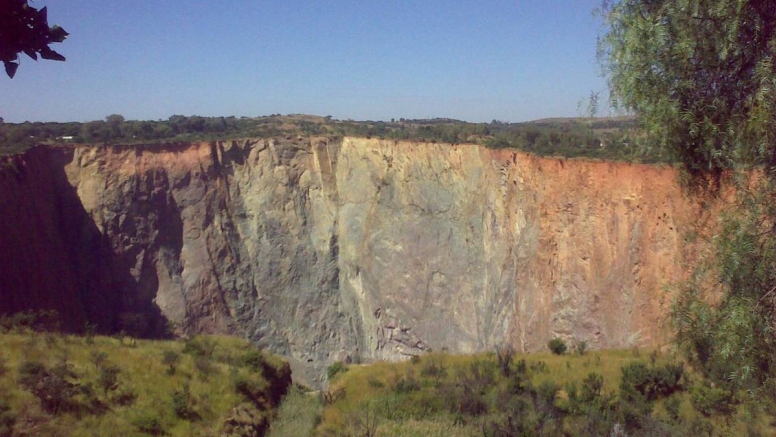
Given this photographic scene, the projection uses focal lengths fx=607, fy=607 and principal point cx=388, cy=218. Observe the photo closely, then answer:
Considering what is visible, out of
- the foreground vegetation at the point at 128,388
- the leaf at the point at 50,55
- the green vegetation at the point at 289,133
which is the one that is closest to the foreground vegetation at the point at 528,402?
the foreground vegetation at the point at 128,388

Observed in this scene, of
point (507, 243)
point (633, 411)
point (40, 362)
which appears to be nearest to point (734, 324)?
point (633, 411)

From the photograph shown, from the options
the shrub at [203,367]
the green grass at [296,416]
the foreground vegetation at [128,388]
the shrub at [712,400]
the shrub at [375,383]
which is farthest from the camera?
the shrub at [375,383]

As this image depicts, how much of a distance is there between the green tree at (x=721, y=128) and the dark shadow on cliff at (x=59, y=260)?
2258 cm

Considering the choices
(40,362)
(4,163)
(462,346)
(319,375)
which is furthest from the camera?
(319,375)

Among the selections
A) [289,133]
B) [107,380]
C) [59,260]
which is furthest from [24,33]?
[289,133]

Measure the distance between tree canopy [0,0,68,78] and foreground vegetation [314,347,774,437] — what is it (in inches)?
231

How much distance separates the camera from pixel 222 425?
35.7 feet

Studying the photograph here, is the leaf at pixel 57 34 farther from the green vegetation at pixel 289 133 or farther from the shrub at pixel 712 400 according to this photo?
the green vegetation at pixel 289 133

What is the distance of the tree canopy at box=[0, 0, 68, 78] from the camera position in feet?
14.2

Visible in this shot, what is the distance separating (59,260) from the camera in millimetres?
29672

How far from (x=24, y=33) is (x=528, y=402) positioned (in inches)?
361

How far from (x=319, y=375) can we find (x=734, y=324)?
31.2 m

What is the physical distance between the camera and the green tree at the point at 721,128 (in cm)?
472

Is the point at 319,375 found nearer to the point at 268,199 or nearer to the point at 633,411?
the point at 268,199
